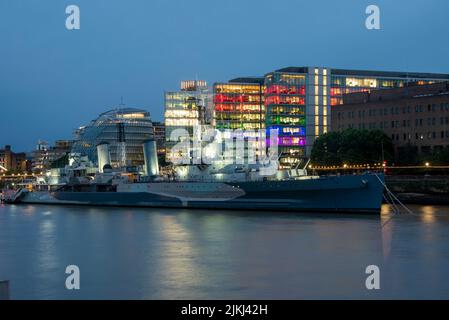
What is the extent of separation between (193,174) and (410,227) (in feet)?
86.4

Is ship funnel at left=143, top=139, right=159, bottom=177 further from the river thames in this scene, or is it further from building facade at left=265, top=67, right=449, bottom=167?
building facade at left=265, top=67, right=449, bottom=167

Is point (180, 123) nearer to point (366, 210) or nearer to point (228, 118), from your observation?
point (228, 118)

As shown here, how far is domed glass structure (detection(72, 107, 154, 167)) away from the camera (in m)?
124

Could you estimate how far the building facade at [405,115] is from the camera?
277ft

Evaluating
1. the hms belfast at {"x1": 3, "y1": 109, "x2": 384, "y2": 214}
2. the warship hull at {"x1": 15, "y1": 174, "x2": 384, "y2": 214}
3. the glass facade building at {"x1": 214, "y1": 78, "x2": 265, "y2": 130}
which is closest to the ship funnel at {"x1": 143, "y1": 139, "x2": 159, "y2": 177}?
the hms belfast at {"x1": 3, "y1": 109, "x2": 384, "y2": 214}

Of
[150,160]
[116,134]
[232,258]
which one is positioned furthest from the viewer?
[116,134]

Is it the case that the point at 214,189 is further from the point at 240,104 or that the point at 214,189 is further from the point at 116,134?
the point at 240,104

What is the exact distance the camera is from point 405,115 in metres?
89.1

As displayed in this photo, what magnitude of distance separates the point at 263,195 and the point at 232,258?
26028 mm

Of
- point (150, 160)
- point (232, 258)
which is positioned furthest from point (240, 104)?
point (232, 258)

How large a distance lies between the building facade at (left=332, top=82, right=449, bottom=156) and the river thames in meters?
42.7

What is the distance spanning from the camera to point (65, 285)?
2183cm

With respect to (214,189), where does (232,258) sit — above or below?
below
